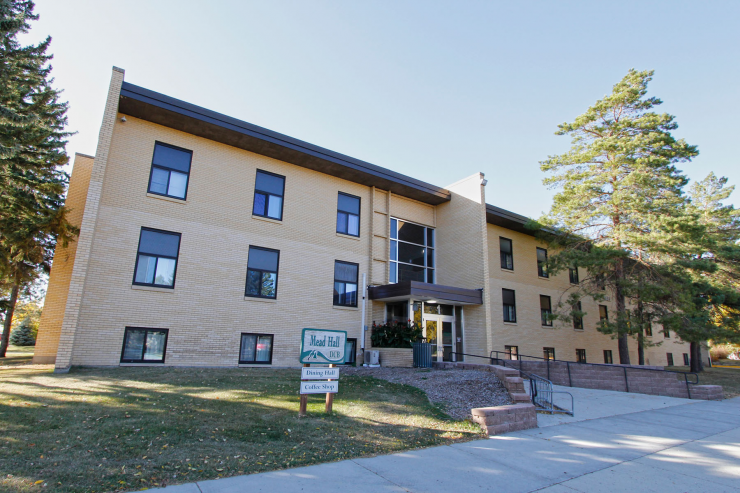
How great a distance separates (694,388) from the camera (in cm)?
1412

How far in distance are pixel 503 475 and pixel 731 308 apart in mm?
25878

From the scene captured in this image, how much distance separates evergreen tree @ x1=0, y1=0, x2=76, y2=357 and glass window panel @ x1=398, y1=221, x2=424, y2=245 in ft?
43.3

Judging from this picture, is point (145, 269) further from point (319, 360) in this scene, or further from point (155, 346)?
point (319, 360)

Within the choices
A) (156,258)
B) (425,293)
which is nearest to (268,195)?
(156,258)

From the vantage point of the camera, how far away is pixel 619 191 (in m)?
18.6

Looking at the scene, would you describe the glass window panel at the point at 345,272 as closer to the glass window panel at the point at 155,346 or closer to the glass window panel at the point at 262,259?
the glass window panel at the point at 262,259

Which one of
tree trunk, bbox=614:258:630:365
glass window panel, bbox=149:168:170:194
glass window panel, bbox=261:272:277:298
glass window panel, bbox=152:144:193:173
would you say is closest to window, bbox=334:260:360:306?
glass window panel, bbox=261:272:277:298

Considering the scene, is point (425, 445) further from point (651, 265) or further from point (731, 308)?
point (731, 308)

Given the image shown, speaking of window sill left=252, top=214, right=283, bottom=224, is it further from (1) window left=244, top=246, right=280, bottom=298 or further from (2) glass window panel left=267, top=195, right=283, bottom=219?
(1) window left=244, top=246, right=280, bottom=298

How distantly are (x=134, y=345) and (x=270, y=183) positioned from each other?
7468 millimetres

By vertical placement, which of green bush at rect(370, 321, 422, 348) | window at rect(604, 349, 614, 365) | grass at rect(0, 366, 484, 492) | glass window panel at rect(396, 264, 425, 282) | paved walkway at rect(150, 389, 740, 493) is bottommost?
paved walkway at rect(150, 389, 740, 493)

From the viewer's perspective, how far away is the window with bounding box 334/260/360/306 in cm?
1736

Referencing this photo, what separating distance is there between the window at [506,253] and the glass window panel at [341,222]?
9.36 meters

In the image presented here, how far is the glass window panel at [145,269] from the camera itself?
13.2 meters
